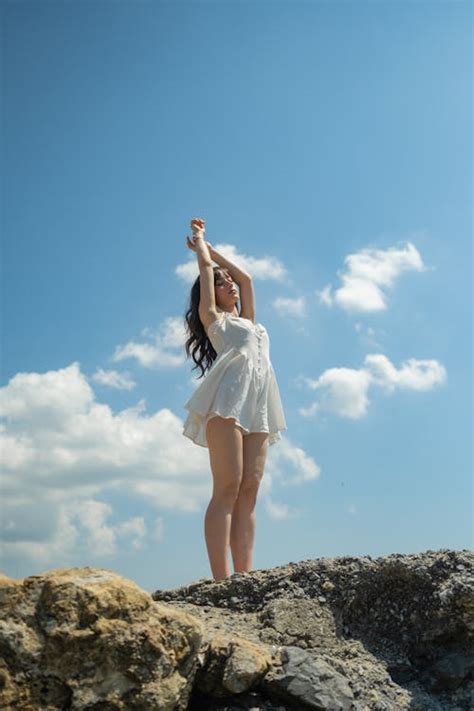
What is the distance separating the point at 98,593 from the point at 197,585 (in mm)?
1869

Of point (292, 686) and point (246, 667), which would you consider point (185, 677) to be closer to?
point (246, 667)

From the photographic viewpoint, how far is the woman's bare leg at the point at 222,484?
584 centimetres

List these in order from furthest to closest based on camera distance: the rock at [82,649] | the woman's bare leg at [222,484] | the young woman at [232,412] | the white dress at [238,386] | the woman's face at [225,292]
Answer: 1. the woman's face at [225,292]
2. the white dress at [238,386]
3. the young woman at [232,412]
4. the woman's bare leg at [222,484]
5. the rock at [82,649]

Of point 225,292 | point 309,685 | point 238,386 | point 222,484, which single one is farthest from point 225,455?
point 309,685

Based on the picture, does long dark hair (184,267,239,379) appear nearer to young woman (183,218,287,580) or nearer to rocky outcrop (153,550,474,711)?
young woman (183,218,287,580)

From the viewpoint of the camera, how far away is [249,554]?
6.14m

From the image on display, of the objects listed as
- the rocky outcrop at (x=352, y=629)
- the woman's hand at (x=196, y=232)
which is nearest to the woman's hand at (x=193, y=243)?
the woman's hand at (x=196, y=232)

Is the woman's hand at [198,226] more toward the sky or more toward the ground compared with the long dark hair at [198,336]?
more toward the sky

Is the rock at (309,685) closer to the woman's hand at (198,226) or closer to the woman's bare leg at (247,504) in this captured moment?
the woman's bare leg at (247,504)

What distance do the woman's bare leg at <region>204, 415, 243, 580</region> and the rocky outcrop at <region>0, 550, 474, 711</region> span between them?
0.54 meters

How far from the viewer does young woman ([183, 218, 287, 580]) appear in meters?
6.05

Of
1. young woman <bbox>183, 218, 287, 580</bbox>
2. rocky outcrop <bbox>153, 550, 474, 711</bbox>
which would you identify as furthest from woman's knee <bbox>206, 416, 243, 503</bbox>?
rocky outcrop <bbox>153, 550, 474, 711</bbox>

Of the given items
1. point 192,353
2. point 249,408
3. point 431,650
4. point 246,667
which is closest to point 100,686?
point 246,667

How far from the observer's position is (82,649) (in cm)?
347
